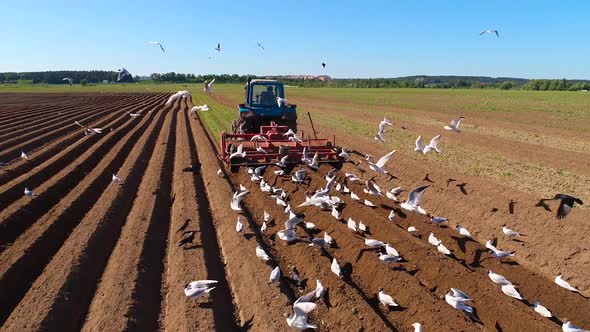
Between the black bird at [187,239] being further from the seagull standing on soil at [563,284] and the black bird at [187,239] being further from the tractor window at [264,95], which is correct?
the tractor window at [264,95]

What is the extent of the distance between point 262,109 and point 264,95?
496 mm

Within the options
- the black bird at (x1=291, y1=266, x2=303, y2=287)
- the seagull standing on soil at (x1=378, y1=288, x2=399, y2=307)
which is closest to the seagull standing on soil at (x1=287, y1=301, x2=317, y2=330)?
the seagull standing on soil at (x1=378, y1=288, x2=399, y2=307)

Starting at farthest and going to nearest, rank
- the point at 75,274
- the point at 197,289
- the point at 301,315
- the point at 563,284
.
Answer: the point at 75,274 → the point at 563,284 → the point at 197,289 → the point at 301,315

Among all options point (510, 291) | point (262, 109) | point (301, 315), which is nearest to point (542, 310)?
point (510, 291)

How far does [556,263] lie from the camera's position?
6.91 meters

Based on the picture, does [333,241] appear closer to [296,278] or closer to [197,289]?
[296,278]

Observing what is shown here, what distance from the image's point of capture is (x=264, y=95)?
1480 centimetres

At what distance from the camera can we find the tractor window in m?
14.8

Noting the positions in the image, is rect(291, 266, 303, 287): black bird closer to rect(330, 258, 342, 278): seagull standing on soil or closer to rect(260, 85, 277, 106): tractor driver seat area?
rect(330, 258, 342, 278): seagull standing on soil

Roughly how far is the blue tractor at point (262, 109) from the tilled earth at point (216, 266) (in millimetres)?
3377

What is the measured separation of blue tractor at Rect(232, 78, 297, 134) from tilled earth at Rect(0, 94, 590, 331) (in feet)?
11.1

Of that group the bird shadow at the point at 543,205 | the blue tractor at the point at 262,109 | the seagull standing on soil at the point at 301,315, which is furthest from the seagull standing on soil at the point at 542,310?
the blue tractor at the point at 262,109

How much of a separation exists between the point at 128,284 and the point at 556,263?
20.9 ft

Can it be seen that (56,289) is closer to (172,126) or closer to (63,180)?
(63,180)
